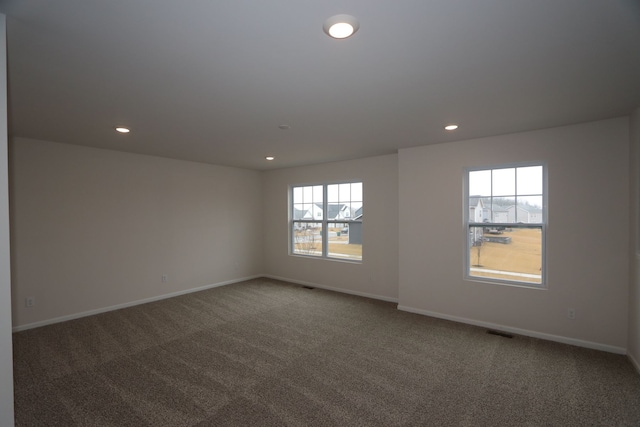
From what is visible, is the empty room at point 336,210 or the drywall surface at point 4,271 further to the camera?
the empty room at point 336,210

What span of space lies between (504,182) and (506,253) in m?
0.91

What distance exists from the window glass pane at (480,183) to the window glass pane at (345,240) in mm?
2011

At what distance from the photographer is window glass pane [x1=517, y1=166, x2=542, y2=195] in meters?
3.59

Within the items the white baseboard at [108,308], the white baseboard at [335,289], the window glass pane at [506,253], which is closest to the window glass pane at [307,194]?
the white baseboard at [335,289]

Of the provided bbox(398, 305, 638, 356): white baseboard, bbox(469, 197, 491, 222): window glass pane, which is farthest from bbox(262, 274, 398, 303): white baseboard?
bbox(469, 197, 491, 222): window glass pane

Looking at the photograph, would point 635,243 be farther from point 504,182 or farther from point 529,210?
point 504,182

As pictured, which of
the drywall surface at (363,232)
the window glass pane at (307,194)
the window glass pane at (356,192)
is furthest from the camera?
the window glass pane at (307,194)

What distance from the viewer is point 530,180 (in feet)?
11.9

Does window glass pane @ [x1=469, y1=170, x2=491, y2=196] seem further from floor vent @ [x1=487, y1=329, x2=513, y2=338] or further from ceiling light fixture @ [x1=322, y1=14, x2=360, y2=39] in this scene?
ceiling light fixture @ [x1=322, y1=14, x2=360, y2=39]

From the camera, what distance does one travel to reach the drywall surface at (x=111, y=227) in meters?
3.88

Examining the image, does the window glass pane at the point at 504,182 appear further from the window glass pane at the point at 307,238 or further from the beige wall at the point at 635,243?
the window glass pane at the point at 307,238

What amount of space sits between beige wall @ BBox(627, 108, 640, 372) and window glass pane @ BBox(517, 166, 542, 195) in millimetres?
769

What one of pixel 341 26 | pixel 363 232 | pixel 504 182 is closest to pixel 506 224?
pixel 504 182

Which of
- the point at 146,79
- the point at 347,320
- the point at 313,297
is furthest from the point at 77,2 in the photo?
the point at 313,297
